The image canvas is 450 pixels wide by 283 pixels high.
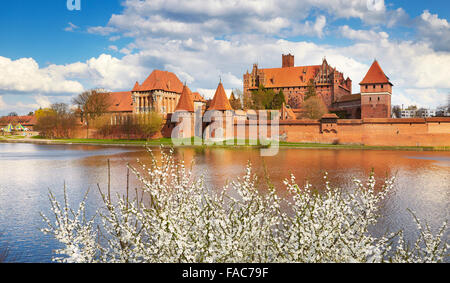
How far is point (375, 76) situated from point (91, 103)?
158 ft

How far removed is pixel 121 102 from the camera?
66.9 m

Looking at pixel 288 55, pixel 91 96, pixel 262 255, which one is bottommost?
pixel 262 255

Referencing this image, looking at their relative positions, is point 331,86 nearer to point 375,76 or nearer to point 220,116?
point 375,76

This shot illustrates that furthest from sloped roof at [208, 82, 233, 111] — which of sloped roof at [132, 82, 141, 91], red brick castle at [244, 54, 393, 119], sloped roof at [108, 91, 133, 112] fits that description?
sloped roof at [108, 91, 133, 112]

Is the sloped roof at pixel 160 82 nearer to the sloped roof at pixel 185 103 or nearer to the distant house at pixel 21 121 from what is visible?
the sloped roof at pixel 185 103

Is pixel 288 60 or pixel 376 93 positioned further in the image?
pixel 288 60

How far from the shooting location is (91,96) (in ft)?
195

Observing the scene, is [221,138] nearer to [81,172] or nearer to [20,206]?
[81,172]

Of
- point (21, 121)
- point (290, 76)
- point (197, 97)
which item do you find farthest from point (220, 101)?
point (21, 121)

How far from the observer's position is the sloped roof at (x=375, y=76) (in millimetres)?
47750

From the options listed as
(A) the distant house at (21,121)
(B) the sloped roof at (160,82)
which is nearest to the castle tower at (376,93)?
(B) the sloped roof at (160,82)
